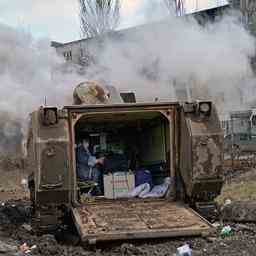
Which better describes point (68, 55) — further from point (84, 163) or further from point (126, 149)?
point (84, 163)

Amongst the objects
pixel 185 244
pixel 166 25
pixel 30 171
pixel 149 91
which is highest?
pixel 166 25

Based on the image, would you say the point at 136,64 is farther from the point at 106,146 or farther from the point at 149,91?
the point at 106,146

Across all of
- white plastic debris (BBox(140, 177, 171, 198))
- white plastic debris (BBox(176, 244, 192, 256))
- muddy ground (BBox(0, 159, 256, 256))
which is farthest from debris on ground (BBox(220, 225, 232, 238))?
white plastic debris (BBox(140, 177, 171, 198))

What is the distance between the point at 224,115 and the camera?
25.2 m

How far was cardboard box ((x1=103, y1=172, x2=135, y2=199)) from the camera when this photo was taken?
34.2 feet

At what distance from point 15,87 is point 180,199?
7.20 metres

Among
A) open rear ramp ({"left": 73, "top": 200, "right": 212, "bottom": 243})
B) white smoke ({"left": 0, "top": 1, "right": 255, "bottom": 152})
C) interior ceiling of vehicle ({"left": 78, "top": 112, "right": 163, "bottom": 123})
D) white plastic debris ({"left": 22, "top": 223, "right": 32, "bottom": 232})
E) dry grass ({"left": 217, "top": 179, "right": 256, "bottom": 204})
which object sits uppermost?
white smoke ({"left": 0, "top": 1, "right": 255, "bottom": 152})

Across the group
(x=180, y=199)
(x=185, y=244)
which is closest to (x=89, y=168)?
(x=180, y=199)

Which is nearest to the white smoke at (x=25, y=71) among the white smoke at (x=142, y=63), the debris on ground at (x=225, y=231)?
the white smoke at (x=142, y=63)

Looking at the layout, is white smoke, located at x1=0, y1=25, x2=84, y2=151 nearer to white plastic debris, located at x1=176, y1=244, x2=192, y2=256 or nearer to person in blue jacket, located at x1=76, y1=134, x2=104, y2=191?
person in blue jacket, located at x1=76, y1=134, x2=104, y2=191

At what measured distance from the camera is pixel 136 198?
999 cm

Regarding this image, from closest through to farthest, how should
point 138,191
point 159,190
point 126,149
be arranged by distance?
point 159,190 < point 138,191 < point 126,149

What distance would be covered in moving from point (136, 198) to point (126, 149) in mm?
1600

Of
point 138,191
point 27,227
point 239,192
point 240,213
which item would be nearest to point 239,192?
point 239,192
